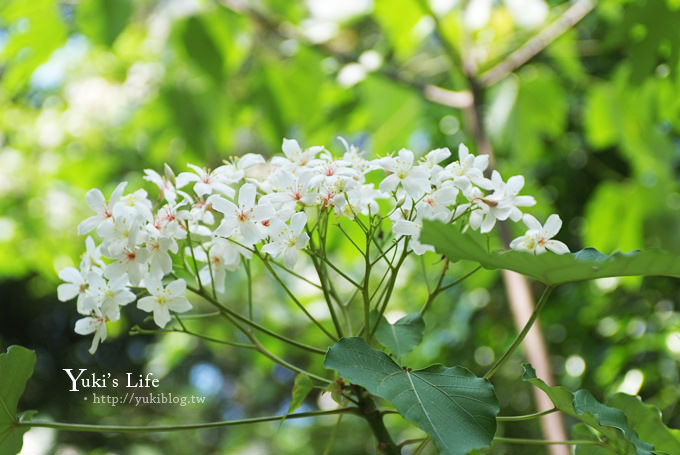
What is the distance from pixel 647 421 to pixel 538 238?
0.54 ft

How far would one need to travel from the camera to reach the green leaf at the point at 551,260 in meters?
0.33

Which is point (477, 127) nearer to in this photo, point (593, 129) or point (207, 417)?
point (593, 129)

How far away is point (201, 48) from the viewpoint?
45.6 inches

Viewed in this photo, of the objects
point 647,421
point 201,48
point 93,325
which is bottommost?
point 647,421

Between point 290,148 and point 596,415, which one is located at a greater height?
point 290,148

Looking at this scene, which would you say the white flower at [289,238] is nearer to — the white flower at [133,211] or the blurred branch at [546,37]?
the white flower at [133,211]

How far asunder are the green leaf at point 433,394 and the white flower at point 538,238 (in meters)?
0.10

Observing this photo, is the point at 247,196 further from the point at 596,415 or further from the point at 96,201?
the point at 596,415

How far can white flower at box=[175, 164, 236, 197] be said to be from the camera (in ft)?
1.40

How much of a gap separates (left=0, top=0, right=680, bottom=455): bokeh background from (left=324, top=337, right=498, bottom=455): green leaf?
0.67 metres

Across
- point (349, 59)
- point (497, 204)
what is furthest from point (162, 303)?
point (349, 59)

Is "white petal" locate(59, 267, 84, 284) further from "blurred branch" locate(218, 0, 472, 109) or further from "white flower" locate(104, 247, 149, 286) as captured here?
"blurred branch" locate(218, 0, 472, 109)

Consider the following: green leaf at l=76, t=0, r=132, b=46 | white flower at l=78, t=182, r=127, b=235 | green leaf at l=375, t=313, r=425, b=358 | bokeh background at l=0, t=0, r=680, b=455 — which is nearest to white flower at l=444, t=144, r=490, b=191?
green leaf at l=375, t=313, r=425, b=358

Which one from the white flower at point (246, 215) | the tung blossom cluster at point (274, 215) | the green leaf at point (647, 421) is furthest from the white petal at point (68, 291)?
the green leaf at point (647, 421)
